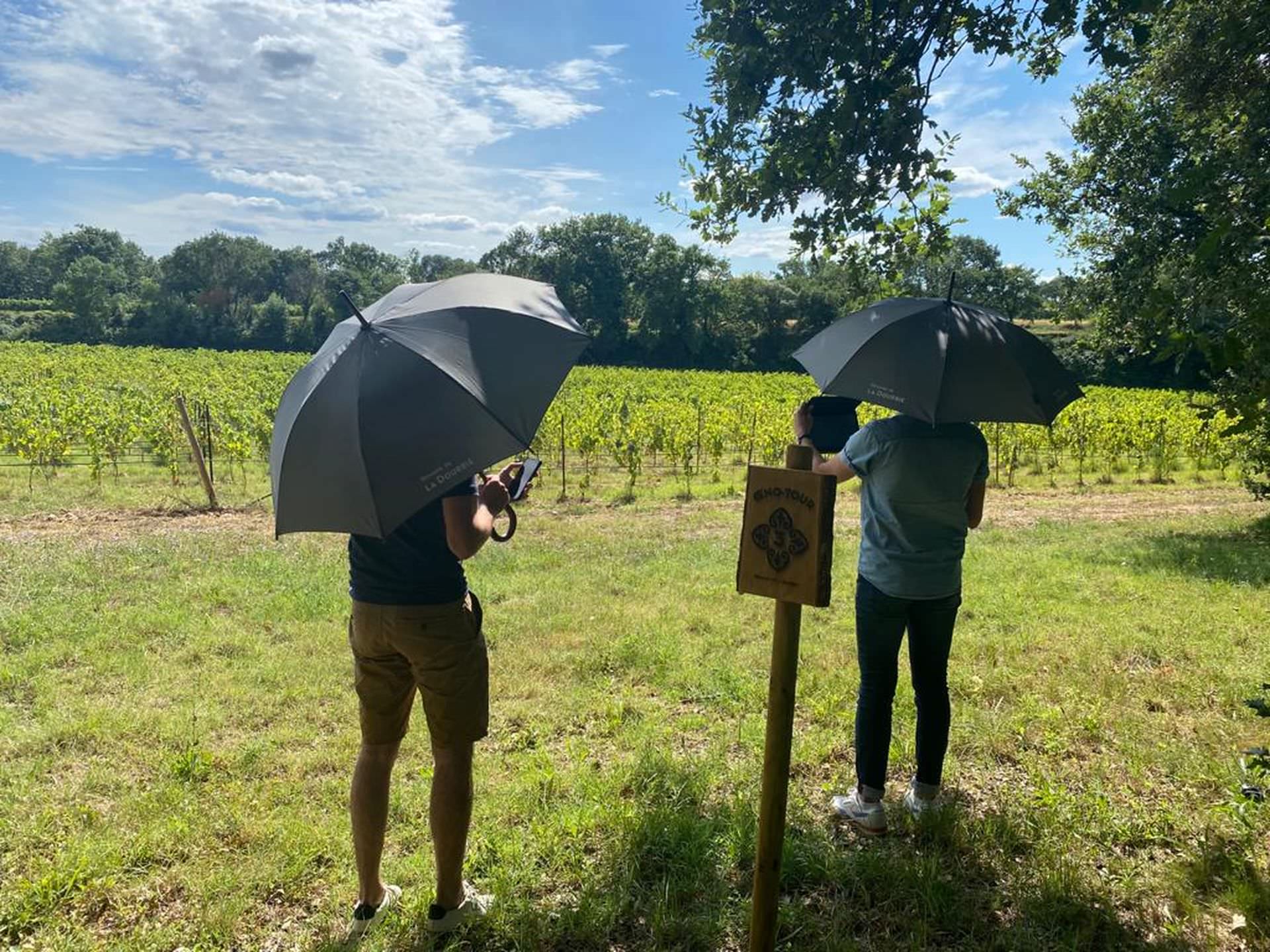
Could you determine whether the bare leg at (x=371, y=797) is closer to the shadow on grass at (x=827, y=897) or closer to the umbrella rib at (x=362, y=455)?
the shadow on grass at (x=827, y=897)

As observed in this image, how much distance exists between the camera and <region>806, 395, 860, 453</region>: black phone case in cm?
270

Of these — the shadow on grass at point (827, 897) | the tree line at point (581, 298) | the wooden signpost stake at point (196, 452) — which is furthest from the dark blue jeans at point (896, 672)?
the tree line at point (581, 298)

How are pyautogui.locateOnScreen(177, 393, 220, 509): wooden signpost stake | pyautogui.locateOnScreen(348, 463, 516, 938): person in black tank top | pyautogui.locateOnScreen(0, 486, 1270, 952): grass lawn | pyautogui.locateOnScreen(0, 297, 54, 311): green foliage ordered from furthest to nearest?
pyautogui.locateOnScreen(0, 297, 54, 311): green foliage < pyautogui.locateOnScreen(177, 393, 220, 509): wooden signpost stake < pyautogui.locateOnScreen(0, 486, 1270, 952): grass lawn < pyautogui.locateOnScreen(348, 463, 516, 938): person in black tank top

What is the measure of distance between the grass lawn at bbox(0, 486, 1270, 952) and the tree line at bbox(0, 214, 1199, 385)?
3818cm

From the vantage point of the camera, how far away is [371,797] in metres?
2.42

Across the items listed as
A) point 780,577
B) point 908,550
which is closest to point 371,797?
point 780,577

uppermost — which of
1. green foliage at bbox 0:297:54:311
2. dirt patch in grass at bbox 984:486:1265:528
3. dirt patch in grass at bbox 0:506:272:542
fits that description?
green foliage at bbox 0:297:54:311

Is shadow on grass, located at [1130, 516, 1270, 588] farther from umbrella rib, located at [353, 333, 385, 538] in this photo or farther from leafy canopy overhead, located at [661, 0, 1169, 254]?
umbrella rib, located at [353, 333, 385, 538]

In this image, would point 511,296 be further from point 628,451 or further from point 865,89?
point 628,451

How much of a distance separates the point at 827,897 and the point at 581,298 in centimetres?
6127

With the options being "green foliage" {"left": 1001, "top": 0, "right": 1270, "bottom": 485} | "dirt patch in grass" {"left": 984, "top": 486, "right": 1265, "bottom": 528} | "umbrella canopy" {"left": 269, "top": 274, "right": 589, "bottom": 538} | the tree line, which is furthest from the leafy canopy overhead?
the tree line

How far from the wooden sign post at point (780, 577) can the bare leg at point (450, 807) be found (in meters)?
0.96

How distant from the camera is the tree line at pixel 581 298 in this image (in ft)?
183

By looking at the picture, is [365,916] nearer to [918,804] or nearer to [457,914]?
[457,914]
